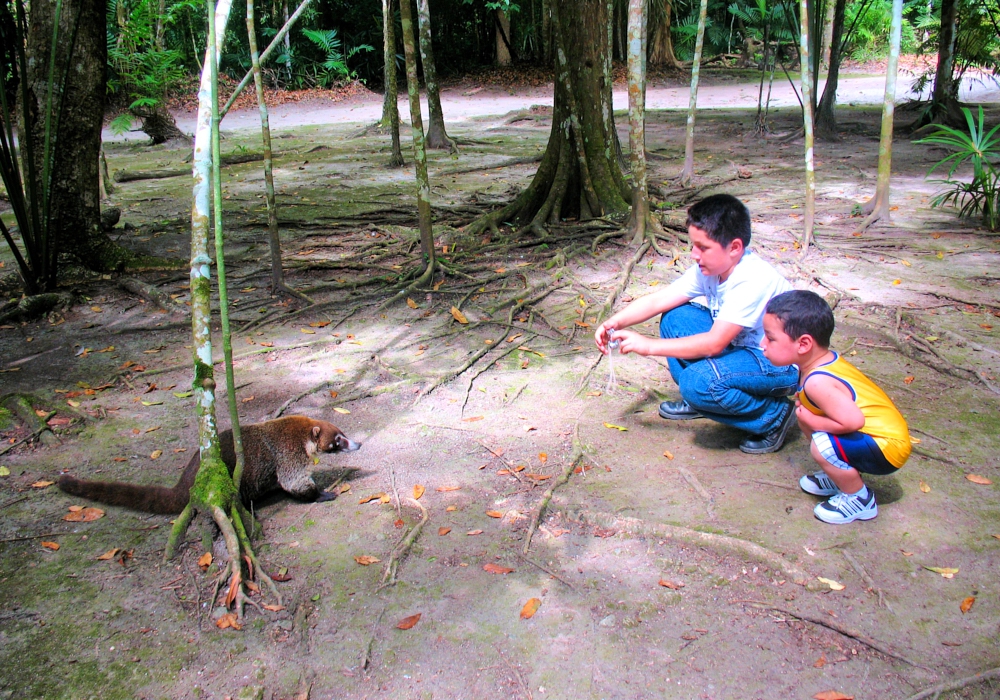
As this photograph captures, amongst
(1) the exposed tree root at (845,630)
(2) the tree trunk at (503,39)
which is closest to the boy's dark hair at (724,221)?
(1) the exposed tree root at (845,630)

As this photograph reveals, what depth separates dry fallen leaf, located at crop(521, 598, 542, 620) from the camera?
2.44m

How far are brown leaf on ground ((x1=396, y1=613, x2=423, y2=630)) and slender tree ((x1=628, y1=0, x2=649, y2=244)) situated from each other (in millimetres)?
4673

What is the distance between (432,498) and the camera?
319cm

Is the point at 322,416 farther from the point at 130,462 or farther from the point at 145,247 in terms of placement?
the point at 145,247

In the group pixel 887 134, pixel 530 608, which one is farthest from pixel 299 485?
pixel 887 134

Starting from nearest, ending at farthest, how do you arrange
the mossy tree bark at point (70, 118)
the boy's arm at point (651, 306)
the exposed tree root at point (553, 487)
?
the exposed tree root at point (553, 487)
the boy's arm at point (651, 306)
the mossy tree bark at point (70, 118)

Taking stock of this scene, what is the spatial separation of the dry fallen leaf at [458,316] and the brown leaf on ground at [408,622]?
9.92ft

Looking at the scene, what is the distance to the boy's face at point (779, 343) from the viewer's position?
9.21ft

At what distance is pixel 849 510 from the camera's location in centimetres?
282

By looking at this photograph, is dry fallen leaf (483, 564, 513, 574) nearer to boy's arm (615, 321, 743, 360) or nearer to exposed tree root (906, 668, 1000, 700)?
boy's arm (615, 321, 743, 360)

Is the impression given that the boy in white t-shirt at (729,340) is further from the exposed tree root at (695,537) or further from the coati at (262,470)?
the coati at (262,470)

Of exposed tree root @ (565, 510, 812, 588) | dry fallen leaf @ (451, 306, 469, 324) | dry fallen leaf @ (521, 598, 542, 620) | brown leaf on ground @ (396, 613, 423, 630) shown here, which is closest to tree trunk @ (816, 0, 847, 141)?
dry fallen leaf @ (451, 306, 469, 324)

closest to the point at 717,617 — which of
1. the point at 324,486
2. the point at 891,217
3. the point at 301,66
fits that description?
the point at 324,486

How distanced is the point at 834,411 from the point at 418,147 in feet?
12.8
